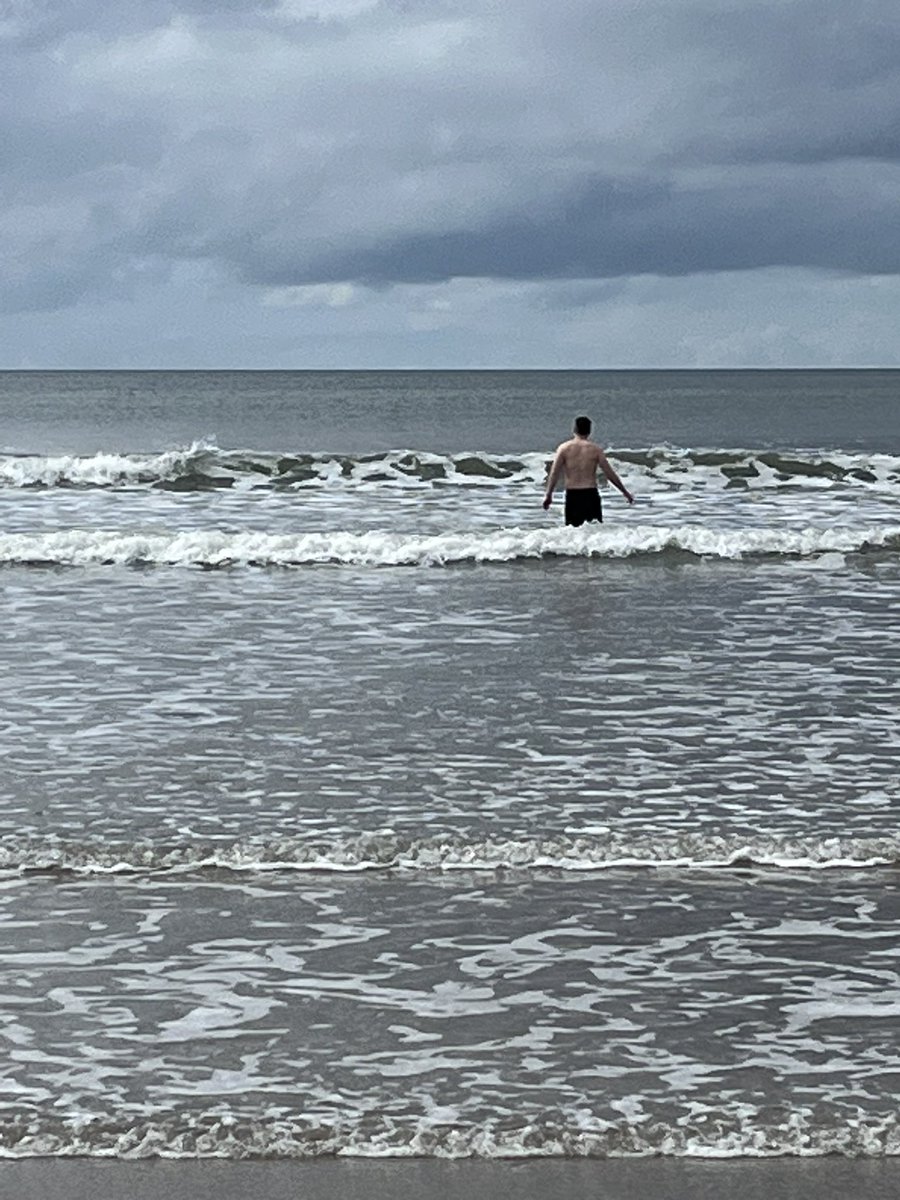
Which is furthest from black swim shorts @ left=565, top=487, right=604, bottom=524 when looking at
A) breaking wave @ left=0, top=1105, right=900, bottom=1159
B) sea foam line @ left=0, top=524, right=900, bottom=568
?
breaking wave @ left=0, top=1105, right=900, bottom=1159

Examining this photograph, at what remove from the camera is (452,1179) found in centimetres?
386

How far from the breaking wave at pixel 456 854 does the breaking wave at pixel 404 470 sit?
22812 millimetres

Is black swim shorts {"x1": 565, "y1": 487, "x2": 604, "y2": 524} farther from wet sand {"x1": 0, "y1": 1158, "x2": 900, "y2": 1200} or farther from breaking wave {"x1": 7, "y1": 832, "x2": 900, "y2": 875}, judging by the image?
wet sand {"x1": 0, "y1": 1158, "x2": 900, "y2": 1200}

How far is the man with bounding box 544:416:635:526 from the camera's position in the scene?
64.0ft

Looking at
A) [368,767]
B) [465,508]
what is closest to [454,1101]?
[368,767]

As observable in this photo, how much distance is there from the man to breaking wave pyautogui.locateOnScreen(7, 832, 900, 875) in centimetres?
1280

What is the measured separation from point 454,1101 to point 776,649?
25.5 ft

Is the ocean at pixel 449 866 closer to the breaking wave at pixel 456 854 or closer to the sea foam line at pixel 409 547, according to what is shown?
the breaking wave at pixel 456 854

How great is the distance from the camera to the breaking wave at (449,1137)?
3.99 metres

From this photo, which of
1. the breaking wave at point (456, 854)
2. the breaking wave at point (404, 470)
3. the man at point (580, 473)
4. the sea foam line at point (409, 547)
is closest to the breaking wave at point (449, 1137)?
the breaking wave at point (456, 854)

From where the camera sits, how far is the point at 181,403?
11481 centimetres

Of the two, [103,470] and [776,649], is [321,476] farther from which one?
[776,649]

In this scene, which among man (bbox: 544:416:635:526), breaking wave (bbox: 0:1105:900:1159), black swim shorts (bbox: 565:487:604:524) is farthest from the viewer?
black swim shorts (bbox: 565:487:604:524)

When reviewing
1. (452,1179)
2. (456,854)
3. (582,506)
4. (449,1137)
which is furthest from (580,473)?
(452,1179)
